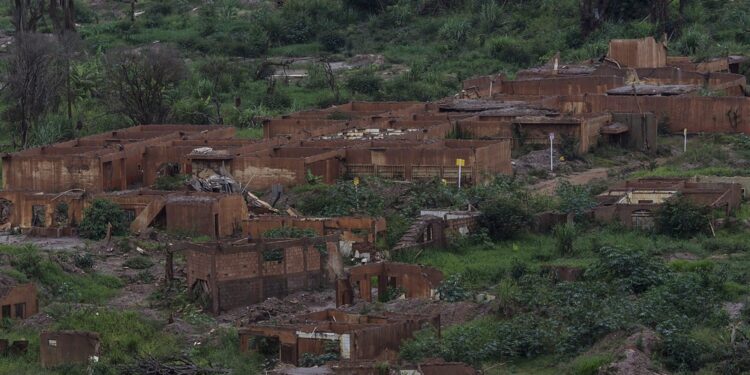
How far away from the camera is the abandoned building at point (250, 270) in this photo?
26234 mm

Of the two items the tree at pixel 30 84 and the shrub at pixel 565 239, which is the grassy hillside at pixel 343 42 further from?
the shrub at pixel 565 239

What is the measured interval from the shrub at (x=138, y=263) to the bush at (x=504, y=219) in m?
4.94

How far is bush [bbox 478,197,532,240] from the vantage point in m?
29.7

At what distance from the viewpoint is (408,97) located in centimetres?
5200

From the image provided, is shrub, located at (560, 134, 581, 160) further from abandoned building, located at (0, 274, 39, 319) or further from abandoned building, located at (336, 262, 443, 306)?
abandoned building, located at (0, 274, 39, 319)

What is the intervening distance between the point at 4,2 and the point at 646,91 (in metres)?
35.9

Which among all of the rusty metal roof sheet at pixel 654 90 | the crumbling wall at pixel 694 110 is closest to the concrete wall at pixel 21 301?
the crumbling wall at pixel 694 110

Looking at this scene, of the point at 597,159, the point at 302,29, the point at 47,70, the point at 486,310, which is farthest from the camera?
the point at 302,29

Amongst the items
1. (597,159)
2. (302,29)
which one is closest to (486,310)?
(597,159)

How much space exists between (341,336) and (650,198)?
980cm

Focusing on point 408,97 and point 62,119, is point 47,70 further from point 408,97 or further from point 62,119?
point 408,97

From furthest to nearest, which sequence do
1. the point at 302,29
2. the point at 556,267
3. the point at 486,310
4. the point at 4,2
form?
1. the point at 4,2
2. the point at 302,29
3. the point at 556,267
4. the point at 486,310

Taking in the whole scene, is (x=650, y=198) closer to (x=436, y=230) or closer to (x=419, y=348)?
(x=436, y=230)

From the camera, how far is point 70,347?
76.4 ft
